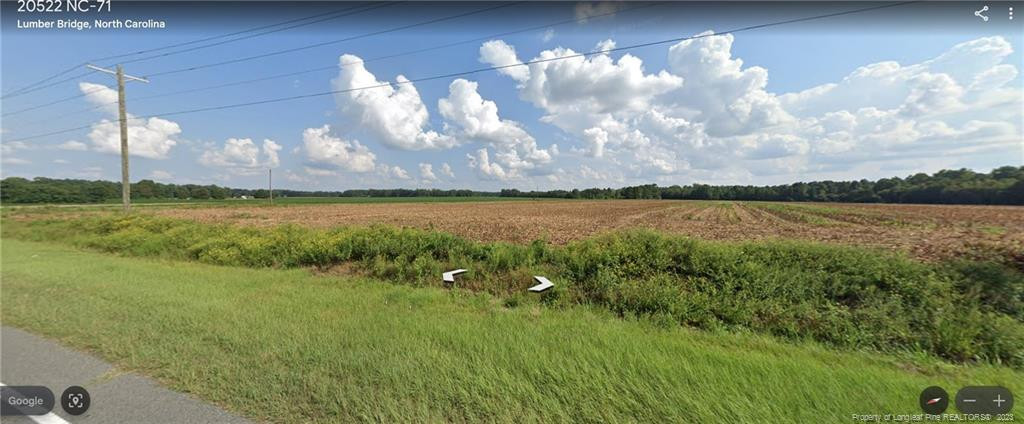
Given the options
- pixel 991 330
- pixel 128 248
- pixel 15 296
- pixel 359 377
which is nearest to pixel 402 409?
pixel 359 377

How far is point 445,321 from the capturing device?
14.4 ft

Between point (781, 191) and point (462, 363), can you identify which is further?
point (781, 191)

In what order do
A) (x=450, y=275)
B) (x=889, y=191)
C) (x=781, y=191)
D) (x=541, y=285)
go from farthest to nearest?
1. (x=781, y=191)
2. (x=889, y=191)
3. (x=450, y=275)
4. (x=541, y=285)

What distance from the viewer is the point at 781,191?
9138 centimetres

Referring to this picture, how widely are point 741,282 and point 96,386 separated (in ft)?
27.8

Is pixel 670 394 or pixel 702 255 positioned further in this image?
pixel 702 255

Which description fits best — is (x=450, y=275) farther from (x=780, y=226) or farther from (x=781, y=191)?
(x=781, y=191)

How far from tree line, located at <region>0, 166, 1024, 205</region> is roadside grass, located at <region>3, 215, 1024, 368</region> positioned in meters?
73.0

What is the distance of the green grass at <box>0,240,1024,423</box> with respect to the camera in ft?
8.25

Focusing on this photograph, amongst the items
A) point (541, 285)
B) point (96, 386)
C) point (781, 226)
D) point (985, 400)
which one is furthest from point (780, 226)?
point (96, 386)

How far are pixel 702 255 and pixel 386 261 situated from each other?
7.43 m

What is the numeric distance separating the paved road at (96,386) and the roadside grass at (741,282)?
4.32 metres

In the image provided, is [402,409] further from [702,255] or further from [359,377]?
[702,255]

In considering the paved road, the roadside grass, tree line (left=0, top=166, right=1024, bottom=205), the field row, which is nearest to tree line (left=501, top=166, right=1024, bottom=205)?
tree line (left=0, top=166, right=1024, bottom=205)
